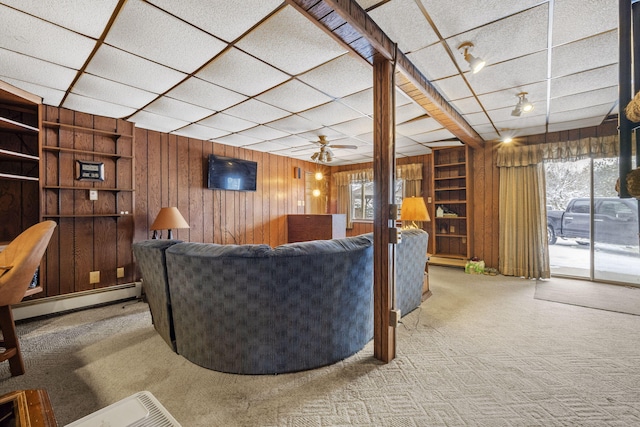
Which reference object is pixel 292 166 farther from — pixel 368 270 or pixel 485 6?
pixel 485 6

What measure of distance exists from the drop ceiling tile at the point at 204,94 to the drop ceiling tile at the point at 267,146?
5.44ft

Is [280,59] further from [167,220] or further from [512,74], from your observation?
[167,220]

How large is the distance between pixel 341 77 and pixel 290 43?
619 millimetres

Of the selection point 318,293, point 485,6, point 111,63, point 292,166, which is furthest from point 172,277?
point 292,166

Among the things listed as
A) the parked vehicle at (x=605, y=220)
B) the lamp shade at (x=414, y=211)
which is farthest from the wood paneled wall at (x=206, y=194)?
the parked vehicle at (x=605, y=220)

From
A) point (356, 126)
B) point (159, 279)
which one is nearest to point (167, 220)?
point (159, 279)

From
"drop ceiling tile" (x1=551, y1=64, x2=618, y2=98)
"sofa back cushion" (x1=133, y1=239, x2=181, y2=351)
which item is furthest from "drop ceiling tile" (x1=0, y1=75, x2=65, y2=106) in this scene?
"drop ceiling tile" (x1=551, y1=64, x2=618, y2=98)

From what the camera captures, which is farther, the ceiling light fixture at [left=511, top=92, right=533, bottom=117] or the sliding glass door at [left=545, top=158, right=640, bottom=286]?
the sliding glass door at [left=545, top=158, right=640, bottom=286]

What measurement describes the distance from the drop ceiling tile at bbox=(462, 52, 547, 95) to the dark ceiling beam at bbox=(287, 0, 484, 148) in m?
0.40

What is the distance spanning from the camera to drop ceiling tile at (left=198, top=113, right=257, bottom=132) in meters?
3.38

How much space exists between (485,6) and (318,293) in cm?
209

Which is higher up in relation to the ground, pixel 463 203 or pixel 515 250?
pixel 463 203

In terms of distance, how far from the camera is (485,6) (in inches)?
63.6

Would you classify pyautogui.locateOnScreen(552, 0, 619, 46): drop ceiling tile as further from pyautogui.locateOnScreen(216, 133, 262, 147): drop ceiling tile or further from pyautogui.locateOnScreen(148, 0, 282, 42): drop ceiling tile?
pyautogui.locateOnScreen(216, 133, 262, 147): drop ceiling tile
